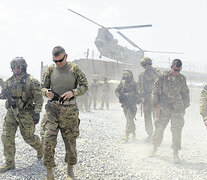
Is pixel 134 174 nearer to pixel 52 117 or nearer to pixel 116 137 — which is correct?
pixel 52 117

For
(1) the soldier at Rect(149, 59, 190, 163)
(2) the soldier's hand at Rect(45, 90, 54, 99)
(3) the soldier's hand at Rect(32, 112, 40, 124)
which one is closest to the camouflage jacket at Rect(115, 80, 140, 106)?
(1) the soldier at Rect(149, 59, 190, 163)

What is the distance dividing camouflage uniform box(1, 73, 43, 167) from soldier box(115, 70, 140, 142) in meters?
3.15

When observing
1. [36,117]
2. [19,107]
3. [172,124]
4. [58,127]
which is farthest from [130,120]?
[58,127]

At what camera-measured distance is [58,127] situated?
12.7 feet

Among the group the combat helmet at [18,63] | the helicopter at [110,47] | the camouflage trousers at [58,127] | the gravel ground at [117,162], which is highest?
the helicopter at [110,47]

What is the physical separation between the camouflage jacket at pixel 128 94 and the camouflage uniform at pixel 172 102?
1.66 metres

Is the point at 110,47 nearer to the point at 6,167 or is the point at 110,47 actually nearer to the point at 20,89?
the point at 20,89

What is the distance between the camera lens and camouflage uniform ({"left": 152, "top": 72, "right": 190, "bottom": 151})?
18.0 ft

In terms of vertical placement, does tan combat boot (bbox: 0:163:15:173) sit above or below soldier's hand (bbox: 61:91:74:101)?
below

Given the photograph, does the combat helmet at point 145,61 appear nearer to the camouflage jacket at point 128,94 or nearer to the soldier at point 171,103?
the camouflage jacket at point 128,94

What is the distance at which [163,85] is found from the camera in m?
5.63

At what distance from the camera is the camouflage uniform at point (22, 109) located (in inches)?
177

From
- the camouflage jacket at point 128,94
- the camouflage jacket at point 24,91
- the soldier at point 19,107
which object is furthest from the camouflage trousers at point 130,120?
the camouflage jacket at point 24,91

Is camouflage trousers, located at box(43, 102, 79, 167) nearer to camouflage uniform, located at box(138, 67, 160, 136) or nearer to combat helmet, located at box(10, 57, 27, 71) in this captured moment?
combat helmet, located at box(10, 57, 27, 71)
